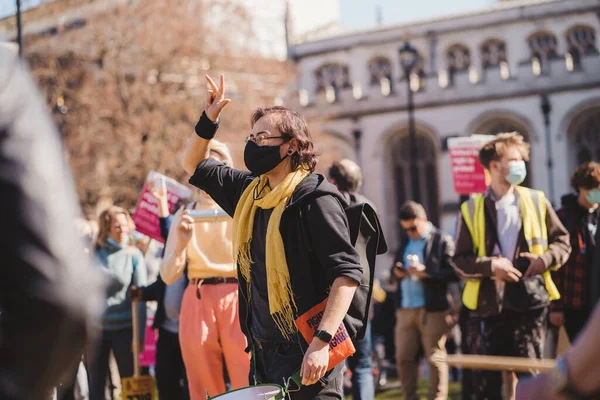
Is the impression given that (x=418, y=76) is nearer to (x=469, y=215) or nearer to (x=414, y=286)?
(x=414, y=286)

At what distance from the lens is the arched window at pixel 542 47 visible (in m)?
42.6

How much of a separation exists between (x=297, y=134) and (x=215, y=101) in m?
0.45

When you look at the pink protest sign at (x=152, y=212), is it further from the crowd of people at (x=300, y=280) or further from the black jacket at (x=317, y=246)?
the black jacket at (x=317, y=246)

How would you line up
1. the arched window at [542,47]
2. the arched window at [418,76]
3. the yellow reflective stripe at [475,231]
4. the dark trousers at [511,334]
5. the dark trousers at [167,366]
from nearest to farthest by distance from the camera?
the dark trousers at [511,334], the yellow reflective stripe at [475,231], the dark trousers at [167,366], the arched window at [542,47], the arched window at [418,76]

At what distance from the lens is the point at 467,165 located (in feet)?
31.2

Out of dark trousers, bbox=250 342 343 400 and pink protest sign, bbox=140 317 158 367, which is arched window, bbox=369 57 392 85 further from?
dark trousers, bbox=250 342 343 400

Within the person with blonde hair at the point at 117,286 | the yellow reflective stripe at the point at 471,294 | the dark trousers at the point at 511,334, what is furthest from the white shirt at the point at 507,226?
the person with blonde hair at the point at 117,286

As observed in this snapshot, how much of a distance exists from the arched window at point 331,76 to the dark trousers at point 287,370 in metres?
43.6

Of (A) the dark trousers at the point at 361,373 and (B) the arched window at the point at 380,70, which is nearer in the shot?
(A) the dark trousers at the point at 361,373

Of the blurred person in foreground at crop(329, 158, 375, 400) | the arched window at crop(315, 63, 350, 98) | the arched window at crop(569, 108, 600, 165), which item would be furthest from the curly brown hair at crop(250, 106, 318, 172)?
the arched window at crop(315, 63, 350, 98)

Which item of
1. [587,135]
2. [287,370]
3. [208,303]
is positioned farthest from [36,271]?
[587,135]

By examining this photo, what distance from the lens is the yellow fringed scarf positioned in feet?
13.3

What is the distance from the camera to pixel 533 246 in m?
6.29

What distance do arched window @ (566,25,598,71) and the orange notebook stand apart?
40084 millimetres
